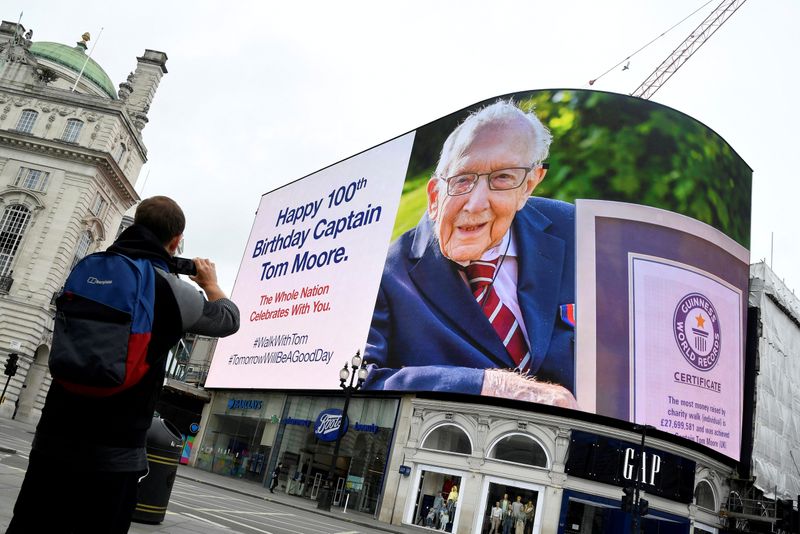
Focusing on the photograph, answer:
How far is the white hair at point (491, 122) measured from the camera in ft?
111

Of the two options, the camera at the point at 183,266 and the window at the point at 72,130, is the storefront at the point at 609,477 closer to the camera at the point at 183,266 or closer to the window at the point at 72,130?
the camera at the point at 183,266

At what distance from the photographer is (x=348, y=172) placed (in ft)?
145

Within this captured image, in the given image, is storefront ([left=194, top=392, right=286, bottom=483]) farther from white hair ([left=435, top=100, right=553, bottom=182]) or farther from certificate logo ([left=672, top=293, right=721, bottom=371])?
certificate logo ([left=672, top=293, right=721, bottom=371])

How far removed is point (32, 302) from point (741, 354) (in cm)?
4549

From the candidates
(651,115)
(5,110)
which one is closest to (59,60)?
(5,110)

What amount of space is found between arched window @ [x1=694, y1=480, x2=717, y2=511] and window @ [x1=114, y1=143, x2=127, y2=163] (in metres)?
46.7

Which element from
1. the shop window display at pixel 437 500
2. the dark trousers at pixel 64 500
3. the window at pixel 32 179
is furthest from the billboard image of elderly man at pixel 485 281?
the window at pixel 32 179

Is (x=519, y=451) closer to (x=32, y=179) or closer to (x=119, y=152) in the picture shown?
(x=119, y=152)

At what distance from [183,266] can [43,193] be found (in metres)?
54.0

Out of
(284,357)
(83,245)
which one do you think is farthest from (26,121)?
(284,357)

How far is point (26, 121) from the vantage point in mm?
52906

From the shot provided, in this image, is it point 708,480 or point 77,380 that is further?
point 708,480

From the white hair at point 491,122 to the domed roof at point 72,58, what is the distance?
4373cm

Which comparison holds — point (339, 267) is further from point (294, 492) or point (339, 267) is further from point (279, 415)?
point (294, 492)
